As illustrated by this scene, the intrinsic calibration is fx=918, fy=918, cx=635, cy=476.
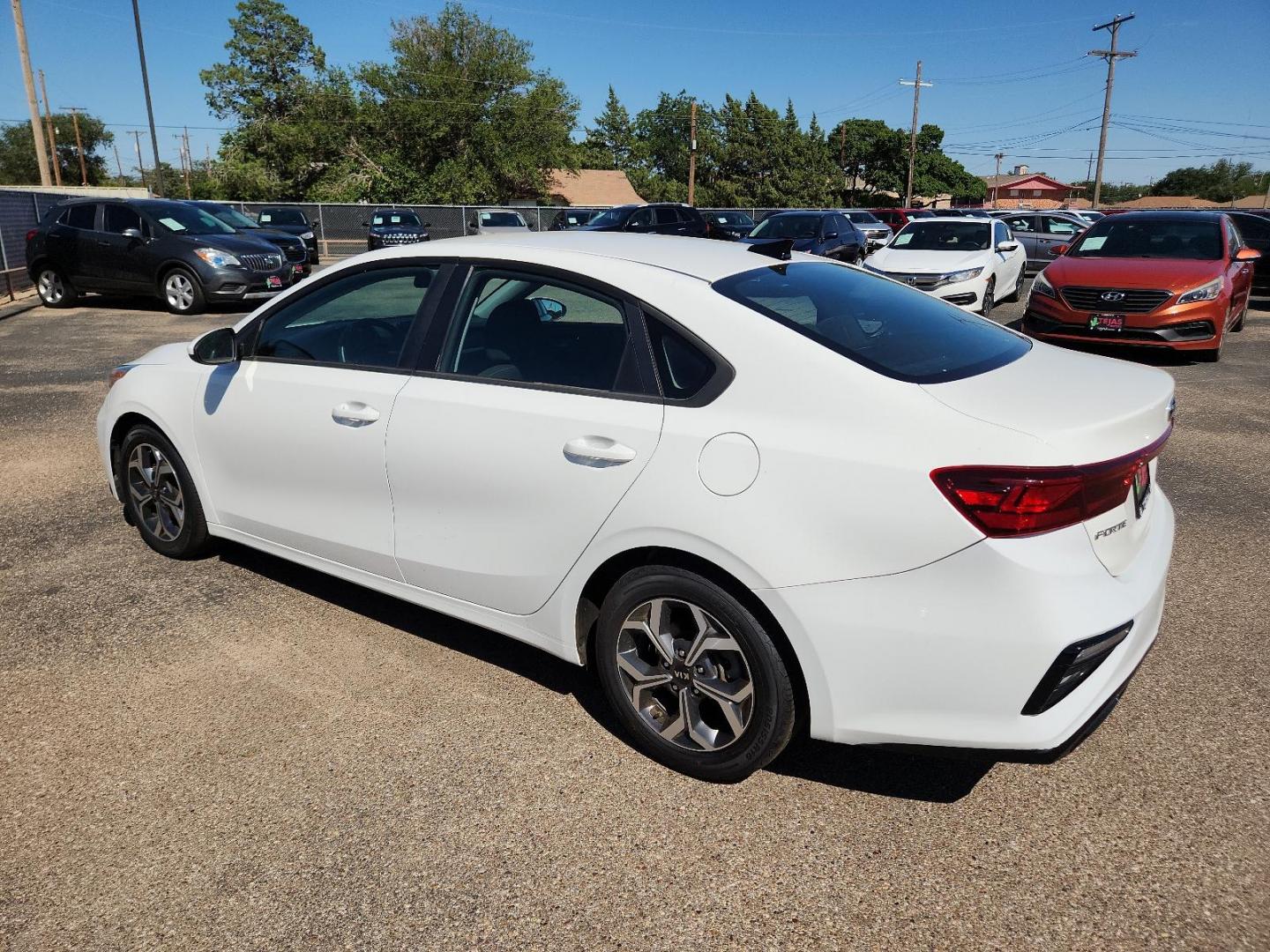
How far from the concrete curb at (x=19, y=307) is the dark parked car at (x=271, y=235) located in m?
3.24

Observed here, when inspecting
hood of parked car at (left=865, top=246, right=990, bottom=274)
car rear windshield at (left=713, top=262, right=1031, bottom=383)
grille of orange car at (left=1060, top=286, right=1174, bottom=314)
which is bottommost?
grille of orange car at (left=1060, top=286, right=1174, bottom=314)

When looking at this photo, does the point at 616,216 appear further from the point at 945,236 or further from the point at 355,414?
the point at 355,414

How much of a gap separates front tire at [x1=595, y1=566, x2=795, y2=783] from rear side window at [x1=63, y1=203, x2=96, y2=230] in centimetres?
1534

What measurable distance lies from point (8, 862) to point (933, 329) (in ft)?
10.5

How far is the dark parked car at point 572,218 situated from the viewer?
27.5m

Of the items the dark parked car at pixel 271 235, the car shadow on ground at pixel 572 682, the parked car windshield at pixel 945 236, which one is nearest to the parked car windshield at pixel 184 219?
the dark parked car at pixel 271 235

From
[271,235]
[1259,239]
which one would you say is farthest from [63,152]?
[1259,239]

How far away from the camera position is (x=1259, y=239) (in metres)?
16.2

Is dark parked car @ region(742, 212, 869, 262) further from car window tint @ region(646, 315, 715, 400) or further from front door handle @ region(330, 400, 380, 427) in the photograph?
car window tint @ region(646, 315, 715, 400)

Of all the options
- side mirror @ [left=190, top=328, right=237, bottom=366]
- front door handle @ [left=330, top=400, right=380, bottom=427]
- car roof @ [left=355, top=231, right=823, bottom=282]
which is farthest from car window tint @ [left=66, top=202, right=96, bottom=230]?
front door handle @ [left=330, top=400, right=380, bottom=427]

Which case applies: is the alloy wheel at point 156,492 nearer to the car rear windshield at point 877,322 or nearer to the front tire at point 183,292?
the car rear windshield at point 877,322

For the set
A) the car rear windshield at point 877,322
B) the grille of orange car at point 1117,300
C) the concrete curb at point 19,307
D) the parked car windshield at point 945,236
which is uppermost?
the car rear windshield at point 877,322

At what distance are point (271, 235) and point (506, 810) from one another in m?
18.5

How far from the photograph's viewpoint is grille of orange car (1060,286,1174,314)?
30.9 ft
